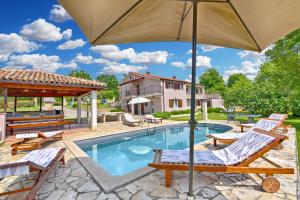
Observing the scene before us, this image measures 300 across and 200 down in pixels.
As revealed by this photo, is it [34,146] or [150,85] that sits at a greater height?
[150,85]

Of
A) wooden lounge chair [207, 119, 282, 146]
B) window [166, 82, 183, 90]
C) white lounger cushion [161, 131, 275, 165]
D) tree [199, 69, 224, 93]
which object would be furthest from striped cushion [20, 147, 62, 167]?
tree [199, 69, 224, 93]

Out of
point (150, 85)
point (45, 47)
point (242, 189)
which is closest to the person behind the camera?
point (242, 189)

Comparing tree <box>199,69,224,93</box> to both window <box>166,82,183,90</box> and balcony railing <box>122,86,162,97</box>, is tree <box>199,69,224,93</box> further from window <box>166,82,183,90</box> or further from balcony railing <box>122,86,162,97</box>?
balcony railing <box>122,86,162,97</box>

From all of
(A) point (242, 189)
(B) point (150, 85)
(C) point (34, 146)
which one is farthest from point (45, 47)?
(A) point (242, 189)

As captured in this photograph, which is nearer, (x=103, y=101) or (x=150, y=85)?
(x=150, y=85)

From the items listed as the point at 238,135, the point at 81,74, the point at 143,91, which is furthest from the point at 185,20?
the point at 81,74

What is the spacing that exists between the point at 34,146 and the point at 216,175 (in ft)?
22.6

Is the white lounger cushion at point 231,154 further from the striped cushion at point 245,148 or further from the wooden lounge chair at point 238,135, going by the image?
the wooden lounge chair at point 238,135

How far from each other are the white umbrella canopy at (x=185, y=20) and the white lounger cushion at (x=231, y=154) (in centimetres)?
209

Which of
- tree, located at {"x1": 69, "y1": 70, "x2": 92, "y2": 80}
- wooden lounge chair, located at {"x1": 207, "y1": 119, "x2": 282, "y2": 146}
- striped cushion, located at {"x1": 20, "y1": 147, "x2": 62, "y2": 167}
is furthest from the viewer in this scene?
tree, located at {"x1": 69, "y1": 70, "x2": 92, "y2": 80}

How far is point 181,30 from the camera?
3.58 metres

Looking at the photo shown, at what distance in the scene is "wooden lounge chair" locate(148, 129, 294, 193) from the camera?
124 inches

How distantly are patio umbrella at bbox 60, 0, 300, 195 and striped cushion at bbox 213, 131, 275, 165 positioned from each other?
1400 mm

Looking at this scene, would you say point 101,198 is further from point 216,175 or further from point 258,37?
point 258,37
